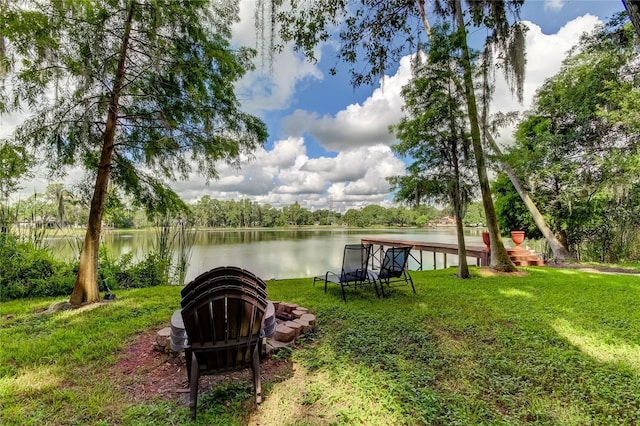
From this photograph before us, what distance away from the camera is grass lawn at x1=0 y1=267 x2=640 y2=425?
1.86 metres

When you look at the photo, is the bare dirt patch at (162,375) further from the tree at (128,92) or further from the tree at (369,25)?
the tree at (369,25)

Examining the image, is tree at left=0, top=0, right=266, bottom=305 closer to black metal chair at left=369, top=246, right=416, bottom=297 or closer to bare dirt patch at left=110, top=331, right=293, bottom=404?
bare dirt patch at left=110, top=331, right=293, bottom=404

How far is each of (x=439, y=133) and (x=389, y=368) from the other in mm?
5243

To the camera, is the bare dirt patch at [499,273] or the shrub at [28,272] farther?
the bare dirt patch at [499,273]

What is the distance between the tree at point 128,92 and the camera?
13.0ft

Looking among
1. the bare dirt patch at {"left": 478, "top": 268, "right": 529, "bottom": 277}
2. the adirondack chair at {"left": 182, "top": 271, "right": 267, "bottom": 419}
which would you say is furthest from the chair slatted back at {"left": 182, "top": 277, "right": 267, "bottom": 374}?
the bare dirt patch at {"left": 478, "top": 268, "right": 529, "bottom": 277}

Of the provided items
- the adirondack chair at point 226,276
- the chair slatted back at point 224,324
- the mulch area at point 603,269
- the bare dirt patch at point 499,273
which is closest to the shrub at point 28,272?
the adirondack chair at point 226,276

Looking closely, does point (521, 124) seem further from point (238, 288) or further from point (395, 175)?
point (238, 288)

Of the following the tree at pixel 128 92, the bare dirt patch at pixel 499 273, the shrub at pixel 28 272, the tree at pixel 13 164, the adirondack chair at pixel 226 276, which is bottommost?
the bare dirt patch at pixel 499 273

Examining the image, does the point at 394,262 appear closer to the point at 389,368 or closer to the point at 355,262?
the point at 355,262

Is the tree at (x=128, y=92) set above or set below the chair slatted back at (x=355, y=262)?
above

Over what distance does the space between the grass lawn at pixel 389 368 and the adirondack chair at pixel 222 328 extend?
0.81ft

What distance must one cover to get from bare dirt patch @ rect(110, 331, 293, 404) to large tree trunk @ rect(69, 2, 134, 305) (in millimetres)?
2358

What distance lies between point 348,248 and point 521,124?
443 inches
